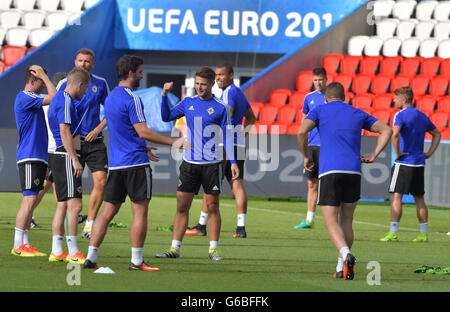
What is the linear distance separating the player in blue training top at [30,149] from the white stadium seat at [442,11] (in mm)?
19294

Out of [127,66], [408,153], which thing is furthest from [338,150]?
[408,153]

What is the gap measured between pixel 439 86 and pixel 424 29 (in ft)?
9.76

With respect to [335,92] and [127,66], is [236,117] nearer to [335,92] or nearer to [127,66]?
[335,92]

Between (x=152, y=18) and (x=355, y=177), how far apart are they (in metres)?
18.4

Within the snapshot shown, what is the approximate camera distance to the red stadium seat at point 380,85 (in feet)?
79.6

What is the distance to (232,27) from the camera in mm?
26188

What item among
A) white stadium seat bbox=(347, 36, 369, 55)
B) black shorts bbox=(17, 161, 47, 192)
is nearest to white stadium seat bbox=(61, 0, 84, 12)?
white stadium seat bbox=(347, 36, 369, 55)

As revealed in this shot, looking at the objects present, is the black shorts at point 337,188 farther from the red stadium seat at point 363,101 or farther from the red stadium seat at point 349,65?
the red stadium seat at point 349,65

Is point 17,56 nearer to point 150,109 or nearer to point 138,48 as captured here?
point 138,48

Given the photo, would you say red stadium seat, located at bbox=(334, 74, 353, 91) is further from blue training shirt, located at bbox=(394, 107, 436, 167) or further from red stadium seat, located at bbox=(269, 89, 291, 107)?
blue training shirt, located at bbox=(394, 107, 436, 167)

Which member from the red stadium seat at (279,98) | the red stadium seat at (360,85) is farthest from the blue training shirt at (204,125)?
the red stadium seat at (360,85)

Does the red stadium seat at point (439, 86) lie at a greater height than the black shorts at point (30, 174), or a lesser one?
greater

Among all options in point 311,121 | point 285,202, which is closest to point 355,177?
point 311,121

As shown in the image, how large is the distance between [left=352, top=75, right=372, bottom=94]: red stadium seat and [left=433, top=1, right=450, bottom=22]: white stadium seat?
3.93 metres
